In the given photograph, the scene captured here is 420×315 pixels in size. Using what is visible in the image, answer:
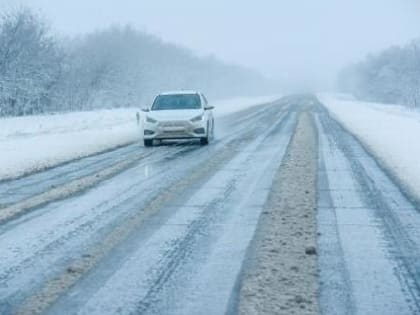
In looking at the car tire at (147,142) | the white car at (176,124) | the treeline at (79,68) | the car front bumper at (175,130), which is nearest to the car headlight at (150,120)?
the white car at (176,124)

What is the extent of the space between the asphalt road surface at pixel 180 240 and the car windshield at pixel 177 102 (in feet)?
26.8

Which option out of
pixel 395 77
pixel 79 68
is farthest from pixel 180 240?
pixel 395 77

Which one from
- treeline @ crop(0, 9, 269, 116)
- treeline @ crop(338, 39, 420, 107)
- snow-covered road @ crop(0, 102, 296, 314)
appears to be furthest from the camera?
treeline @ crop(338, 39, 420, 107)

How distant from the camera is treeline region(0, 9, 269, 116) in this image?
43.6m

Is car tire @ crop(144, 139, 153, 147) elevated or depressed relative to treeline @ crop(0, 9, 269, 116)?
depressed

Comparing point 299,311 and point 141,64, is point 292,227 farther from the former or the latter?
point 141,64

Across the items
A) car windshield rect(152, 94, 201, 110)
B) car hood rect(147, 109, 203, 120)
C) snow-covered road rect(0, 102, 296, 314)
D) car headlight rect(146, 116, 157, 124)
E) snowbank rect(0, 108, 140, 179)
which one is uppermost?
car windshield rect(152, 94, 201, 110)

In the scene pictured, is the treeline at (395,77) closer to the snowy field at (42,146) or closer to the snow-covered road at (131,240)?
the snowy field at (42,146)

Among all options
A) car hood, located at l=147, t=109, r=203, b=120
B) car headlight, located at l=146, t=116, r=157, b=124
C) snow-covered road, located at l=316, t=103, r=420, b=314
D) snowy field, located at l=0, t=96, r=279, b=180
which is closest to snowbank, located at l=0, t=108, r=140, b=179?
snowy field, located at l=0, t=96, r=279, b=180

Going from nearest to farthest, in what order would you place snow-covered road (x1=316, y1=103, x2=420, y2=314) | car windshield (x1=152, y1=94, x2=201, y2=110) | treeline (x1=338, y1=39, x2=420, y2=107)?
1. snow-covered road (x1=316, y1=103, x2=420, y2=314)
2. car windshield (x1=152, y1=94, x2=201, y2=110)
3. treeline (x1=338, y1=39, x2=420, y2=107)

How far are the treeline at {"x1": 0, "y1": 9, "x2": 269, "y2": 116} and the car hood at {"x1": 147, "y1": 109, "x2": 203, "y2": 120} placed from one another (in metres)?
24.2

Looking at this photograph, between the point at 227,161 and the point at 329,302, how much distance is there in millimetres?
9864

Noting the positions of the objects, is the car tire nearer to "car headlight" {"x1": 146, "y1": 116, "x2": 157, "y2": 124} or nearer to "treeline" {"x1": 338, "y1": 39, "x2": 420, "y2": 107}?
"car headlight" {"x1": 146, "y1": 116, "x2": 157, "y2": 124}

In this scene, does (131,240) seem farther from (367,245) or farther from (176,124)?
(176,124)
